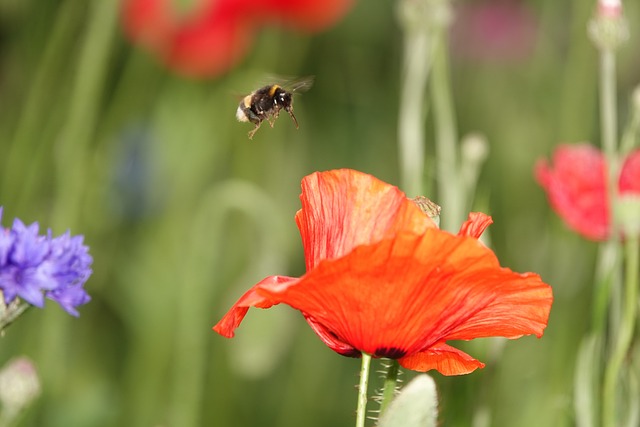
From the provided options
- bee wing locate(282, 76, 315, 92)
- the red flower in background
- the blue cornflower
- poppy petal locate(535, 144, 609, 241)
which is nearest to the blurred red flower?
poppy petal locate(535, 144, 609, 241)

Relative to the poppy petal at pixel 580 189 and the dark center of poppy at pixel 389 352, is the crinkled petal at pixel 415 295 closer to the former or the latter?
the dark center of poppy at pixel 389 352

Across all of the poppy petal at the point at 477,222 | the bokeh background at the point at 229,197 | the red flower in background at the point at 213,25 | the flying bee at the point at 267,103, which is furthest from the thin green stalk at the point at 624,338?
the red flower in background at the point at 213,25

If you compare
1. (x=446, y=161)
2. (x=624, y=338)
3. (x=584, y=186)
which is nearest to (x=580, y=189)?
(x=584, y=186)

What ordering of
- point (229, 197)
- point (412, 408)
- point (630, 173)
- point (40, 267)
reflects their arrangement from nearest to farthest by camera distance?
point (412, 408) < point (40, 267) < point (630, 173) < point (229, 197)

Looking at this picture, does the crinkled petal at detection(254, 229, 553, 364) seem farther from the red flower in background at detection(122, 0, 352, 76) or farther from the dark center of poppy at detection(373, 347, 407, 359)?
the red flower in background at detection(122, 0, 352, 76)

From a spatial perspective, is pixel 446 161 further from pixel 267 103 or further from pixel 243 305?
pixel 243 305

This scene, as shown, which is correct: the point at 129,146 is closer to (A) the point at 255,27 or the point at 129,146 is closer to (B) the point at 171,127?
(B) the point at 171,127
